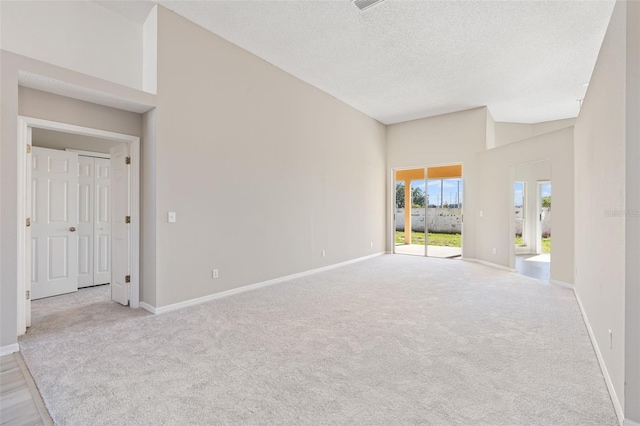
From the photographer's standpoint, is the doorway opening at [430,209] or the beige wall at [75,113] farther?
the doorway opening at [430,209]

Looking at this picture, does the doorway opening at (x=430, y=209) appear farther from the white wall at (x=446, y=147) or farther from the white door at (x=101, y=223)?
the white door at (x=101, y=223)

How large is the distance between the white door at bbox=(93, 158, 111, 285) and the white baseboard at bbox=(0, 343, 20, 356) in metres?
2.63

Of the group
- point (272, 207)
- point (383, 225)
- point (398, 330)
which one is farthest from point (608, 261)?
point (383, 225)

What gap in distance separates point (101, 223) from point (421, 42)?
579cm

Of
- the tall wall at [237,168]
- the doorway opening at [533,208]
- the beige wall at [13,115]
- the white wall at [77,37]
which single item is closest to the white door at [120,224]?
the tall wall at [237,168]

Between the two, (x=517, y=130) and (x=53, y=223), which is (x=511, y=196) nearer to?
(x=517, y=130)

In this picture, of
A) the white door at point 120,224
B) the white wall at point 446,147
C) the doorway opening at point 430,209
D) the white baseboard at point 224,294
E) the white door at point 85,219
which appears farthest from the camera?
the doorway opening at point 430,209

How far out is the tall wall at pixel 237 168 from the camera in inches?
149

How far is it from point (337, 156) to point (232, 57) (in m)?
2.96

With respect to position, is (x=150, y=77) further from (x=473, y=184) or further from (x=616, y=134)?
(x=473, y=184)

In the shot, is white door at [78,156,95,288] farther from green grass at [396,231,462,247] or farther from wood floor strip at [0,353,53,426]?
green grass at [396,231,462,247]

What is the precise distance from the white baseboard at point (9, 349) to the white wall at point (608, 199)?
4498mm

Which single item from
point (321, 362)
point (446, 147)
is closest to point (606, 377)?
point (321, 362)

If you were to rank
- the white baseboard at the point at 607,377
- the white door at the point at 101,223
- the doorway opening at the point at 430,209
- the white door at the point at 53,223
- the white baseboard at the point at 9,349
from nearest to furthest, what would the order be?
the white baseboard at the point at 607,377, the white baseboard at the point at 9,349, the white door at the point at 53,223, the white door at the point at 101,223, the doorway opening at the point at 430,209
